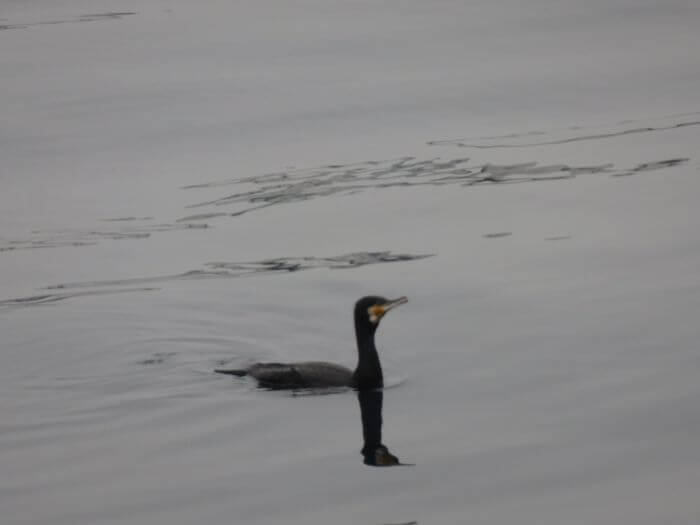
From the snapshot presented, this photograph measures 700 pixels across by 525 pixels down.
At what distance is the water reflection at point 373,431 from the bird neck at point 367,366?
0.09 meters

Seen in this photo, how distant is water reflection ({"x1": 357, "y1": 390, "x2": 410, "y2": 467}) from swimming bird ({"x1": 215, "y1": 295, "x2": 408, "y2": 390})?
158mm

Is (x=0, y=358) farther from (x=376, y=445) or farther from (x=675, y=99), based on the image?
(x=675, y=99)

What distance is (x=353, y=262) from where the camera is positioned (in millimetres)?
16094

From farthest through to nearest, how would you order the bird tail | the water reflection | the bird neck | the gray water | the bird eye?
the bird tail
the bird eye
the bird neck
the water reflection
the gray water

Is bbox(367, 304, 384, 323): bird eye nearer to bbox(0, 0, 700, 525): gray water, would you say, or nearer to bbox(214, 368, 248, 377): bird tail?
bbox(0, 0, 700, 525): gray water

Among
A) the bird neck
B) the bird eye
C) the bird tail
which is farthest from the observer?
the bird tail

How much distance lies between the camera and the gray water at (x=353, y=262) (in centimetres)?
984

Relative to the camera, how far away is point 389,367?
1268cm

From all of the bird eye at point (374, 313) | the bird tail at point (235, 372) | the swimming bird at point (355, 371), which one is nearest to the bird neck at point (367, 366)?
the swimming bird at point (355, 371)

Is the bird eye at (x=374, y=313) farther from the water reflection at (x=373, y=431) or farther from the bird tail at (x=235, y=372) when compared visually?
the bird tail at (x=235, y=372)

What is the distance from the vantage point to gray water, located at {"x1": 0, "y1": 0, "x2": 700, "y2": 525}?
9.84m

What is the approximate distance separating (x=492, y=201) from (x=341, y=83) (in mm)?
7871

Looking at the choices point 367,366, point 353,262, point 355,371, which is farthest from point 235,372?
point 353,262

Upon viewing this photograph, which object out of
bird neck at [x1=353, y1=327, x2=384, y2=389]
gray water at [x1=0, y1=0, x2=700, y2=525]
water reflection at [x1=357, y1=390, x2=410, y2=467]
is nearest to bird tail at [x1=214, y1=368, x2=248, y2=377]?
gray water at [x1=0, y1=0, x2=700, y2=525]
